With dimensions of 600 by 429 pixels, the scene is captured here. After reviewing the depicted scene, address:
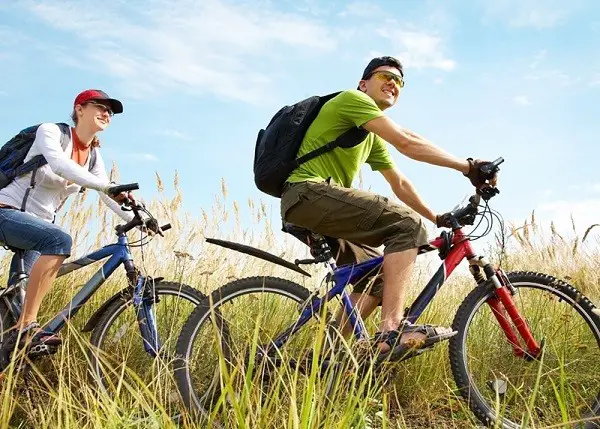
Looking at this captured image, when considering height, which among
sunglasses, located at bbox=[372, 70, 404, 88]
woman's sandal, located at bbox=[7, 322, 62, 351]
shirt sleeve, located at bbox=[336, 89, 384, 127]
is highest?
sunglasses, located at bbox=[372, 70, 404, 88]

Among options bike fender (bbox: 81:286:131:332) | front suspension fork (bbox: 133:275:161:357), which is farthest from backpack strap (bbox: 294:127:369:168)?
bike fender (bbox: 81:286:131:332)

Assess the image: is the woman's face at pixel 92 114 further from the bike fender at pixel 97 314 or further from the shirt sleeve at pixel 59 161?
the bike fender at pixel 97 314

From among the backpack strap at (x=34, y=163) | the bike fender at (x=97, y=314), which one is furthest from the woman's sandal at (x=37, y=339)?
the backpack strap at (x=34, y=163)

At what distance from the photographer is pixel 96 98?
4395mm

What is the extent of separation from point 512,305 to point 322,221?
3.79ft

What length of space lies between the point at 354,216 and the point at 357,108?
0.56 meters

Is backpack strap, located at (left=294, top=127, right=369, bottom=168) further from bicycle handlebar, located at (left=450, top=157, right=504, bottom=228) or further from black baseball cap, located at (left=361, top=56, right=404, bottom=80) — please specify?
bicycle handlebar, located at (left=450, top=157, right=504, bottom=228)

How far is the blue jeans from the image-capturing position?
4.10 metres

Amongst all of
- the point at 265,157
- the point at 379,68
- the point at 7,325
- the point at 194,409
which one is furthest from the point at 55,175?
the point at 379,68

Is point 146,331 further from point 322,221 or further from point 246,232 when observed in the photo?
point 246,232

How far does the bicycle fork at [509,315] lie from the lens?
377cm

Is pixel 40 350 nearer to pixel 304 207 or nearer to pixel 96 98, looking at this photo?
pixel 96 98

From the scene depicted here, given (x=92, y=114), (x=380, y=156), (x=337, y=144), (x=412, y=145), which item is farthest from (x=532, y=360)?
(x=92, y=114)

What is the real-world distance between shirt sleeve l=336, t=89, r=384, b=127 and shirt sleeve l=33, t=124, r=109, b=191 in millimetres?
1439
